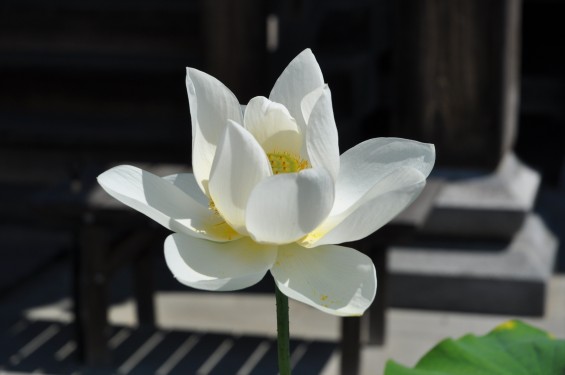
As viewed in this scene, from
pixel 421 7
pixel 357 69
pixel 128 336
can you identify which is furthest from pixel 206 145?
pixel 357 69

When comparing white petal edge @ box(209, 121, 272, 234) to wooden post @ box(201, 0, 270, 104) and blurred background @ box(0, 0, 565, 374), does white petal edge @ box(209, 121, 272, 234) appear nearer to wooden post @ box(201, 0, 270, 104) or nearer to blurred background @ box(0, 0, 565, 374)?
blurred background @ box(0, 0, 565, 374)

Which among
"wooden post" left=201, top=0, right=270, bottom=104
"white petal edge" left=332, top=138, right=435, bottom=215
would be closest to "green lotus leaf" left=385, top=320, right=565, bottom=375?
"white petal edge" left=332, top=138, right=435, bottom=215

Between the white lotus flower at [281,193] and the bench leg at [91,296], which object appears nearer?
the white lotus flower at [281,193]

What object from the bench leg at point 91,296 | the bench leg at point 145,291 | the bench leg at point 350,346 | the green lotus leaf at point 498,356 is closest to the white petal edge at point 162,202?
the green lotus leaf at point 498,356

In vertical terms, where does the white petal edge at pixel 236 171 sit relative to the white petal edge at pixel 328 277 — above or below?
above

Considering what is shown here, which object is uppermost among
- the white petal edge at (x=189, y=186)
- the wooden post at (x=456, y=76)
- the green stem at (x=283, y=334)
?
the white petal edge at (x=189, y=186)

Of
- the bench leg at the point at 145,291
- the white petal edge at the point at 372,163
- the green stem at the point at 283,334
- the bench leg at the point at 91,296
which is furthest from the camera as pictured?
the bench leg at the point at 145,291

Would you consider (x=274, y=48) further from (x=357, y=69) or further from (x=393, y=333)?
(x=393, y=333)

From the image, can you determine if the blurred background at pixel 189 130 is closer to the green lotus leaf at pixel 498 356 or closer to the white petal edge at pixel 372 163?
the green lotus leaf at pixel 498 356
